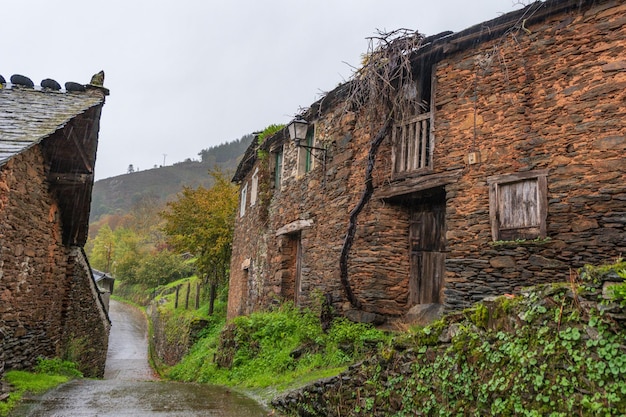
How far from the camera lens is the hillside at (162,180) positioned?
7919 centimetres

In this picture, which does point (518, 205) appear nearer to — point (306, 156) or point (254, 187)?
point (306, 156)

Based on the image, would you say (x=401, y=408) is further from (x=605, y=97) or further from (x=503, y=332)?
(x=605, y=97)

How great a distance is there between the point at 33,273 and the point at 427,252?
22.4 ft

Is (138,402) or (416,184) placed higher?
(416,184)

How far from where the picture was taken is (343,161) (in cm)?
1016

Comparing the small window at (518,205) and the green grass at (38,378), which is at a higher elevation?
the small window at (518,205)

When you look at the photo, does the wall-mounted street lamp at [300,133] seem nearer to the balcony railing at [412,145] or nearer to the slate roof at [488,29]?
the slate roof at [488,29]

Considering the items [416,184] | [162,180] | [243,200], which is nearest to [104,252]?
[243,200]

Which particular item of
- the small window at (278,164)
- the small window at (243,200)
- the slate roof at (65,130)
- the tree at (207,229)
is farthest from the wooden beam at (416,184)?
the tree at (207,229)

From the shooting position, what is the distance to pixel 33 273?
8164 mm

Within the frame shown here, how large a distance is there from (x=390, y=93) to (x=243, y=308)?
9.05m

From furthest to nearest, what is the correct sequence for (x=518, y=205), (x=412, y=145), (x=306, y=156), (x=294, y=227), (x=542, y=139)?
(x=306, y=156), (x=294, y=227), (x=412, y=145), (x=518, y=205), (x=542, y=139)

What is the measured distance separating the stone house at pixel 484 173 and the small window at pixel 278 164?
2.90m

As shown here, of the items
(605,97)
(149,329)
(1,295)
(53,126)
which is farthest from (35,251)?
(149,329)
